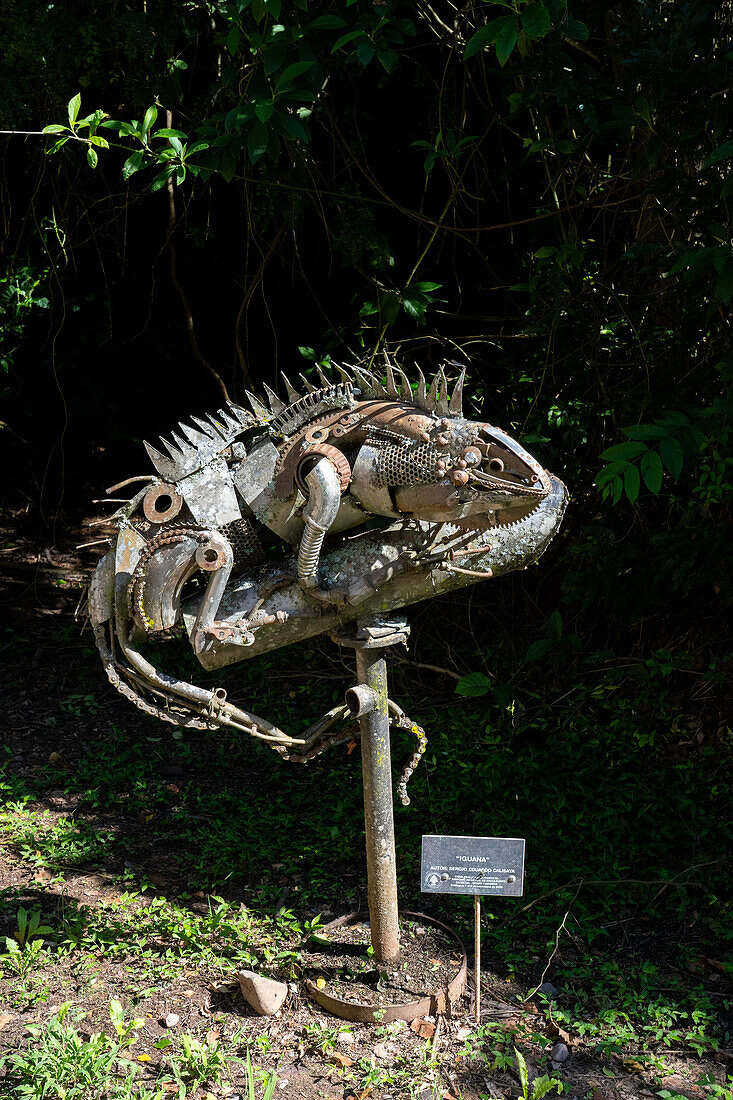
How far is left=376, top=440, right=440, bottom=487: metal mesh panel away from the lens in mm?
2879

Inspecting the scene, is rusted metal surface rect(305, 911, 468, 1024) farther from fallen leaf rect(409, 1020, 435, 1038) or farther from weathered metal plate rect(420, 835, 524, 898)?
weathered metal plate rect(420, 835, 524, 898)

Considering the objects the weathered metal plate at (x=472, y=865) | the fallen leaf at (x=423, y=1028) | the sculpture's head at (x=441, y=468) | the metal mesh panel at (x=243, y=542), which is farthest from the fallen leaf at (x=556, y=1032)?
the metal mesh panel at (x=243, y=542)

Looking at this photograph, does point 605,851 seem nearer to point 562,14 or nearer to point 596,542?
point 596,542

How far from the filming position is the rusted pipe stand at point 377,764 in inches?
129

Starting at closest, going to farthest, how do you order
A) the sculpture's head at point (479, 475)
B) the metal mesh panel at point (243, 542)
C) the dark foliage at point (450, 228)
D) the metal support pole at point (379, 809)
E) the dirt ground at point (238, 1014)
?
the sculpture's head at point (479, 475) → the dirt ground at point (238, 1014) → the metal mesh panel at point (243, 542) → the metal support pole at point (379, 809) → the dark foliage at point (450, 228)

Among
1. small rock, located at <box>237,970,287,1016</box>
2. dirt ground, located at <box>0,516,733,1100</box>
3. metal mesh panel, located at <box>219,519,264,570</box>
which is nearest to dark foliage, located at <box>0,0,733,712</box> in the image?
metal mesh panel, located at <box>219,519,264,570</box>

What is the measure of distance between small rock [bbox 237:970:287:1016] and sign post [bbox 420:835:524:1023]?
648mm

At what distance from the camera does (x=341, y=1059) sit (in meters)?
3.20

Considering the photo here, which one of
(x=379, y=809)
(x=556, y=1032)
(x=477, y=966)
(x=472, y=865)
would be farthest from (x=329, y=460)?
(x=556, y=1032)

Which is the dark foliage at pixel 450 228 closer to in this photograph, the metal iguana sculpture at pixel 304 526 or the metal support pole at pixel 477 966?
the metal iguana sculpture at pixel 304 526

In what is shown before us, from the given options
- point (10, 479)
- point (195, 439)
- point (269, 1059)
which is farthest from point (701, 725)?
point (10, 479)

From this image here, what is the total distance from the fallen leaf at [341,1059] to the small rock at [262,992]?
11.3 inches

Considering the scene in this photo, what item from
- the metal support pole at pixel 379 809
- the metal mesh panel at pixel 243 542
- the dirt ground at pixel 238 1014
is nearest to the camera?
the dirt ground at pixel 238 1014

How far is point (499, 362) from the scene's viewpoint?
17.1 feet
